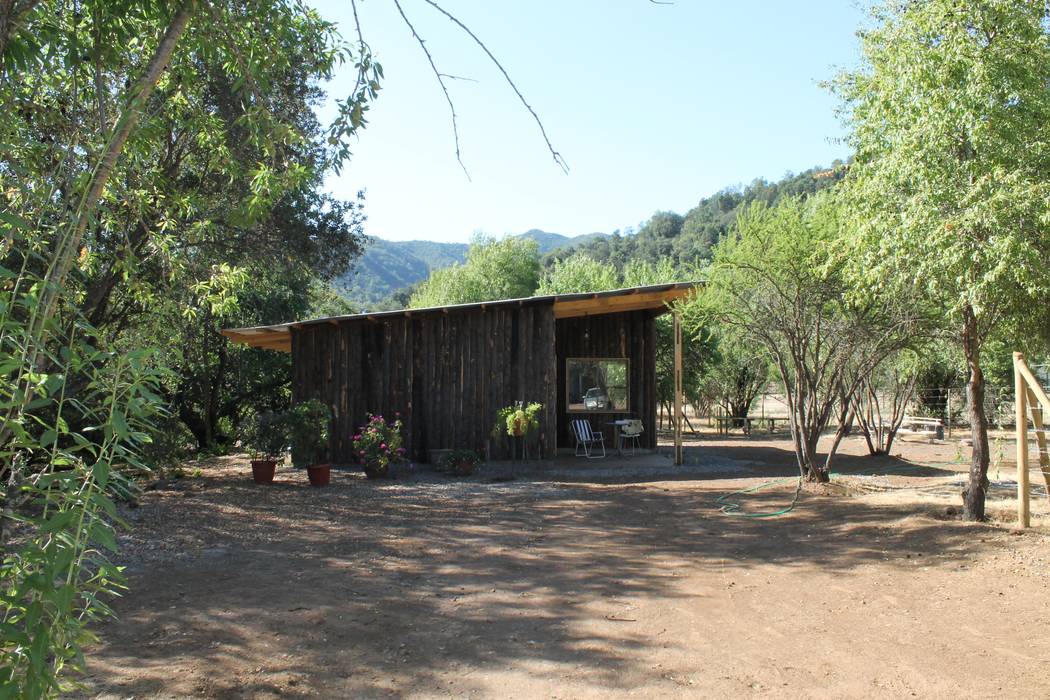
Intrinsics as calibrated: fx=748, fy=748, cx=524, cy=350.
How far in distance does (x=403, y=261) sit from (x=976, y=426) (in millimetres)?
118371

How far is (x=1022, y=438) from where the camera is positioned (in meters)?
6.25

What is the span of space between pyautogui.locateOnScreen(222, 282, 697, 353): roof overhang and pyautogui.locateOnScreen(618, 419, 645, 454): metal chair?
96.0 inches

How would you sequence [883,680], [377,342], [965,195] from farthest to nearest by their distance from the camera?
[377,342] < [965,195] < [883,680]

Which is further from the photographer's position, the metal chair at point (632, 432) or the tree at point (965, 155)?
the metal chair at point (632, 432)

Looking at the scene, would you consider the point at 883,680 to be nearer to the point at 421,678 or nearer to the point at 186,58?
the point at 421,678

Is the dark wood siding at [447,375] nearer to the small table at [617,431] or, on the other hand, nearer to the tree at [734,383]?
the small table at [617,431]

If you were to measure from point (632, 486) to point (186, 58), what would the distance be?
25.5 ft

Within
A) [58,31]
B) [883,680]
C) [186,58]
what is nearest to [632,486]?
[883,680]

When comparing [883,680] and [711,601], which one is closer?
[883,680]

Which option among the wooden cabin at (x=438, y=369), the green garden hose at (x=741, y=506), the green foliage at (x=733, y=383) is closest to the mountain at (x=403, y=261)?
the green foliage at (x=733, y=383)

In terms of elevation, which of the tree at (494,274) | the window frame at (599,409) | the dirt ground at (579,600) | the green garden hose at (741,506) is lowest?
the dirt ground at (579,600)

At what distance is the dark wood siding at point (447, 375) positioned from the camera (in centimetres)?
1252

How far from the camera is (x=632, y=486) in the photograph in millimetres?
10602

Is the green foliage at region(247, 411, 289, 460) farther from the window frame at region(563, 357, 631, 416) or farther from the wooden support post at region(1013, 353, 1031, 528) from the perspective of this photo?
the wooden support post at region(1013, 353, 1031, 528)
